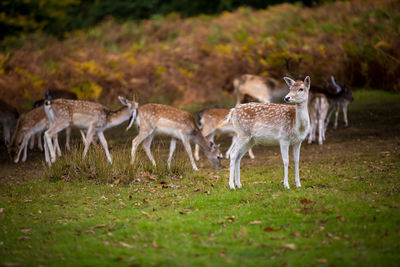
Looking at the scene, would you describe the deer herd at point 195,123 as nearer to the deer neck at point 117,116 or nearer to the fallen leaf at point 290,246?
the deer neck at point 117,116

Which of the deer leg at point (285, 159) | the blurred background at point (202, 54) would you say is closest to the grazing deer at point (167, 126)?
the deer leg at point (285, 159)

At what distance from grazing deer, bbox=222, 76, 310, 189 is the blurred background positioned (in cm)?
994

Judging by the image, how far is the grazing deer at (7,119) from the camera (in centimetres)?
1414

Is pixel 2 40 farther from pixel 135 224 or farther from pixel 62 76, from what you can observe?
pixel 135 224

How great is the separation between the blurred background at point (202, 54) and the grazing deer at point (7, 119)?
3.09 metres

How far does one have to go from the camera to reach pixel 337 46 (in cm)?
1866

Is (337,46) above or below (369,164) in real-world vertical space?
above

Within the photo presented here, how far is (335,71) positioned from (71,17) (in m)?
19.2

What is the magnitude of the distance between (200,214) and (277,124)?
213cm

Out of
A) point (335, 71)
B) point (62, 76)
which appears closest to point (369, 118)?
point (335, 71)

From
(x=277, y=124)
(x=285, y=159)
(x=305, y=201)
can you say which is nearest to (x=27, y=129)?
(x=277, y=124)

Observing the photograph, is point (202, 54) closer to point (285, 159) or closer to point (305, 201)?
point (285, 159)

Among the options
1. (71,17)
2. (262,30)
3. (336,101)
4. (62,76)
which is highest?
(71,17)

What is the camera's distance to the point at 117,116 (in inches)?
470
